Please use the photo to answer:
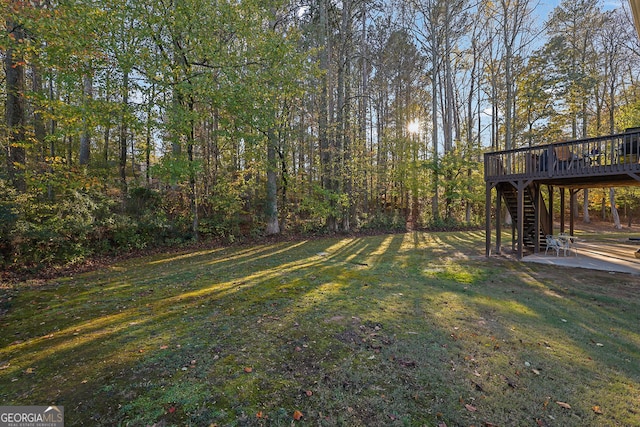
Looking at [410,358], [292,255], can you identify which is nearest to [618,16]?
[292,255]

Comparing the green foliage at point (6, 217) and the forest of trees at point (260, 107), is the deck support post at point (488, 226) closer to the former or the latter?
the forest of trees at point (260, 107)

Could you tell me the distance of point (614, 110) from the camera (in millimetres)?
19578

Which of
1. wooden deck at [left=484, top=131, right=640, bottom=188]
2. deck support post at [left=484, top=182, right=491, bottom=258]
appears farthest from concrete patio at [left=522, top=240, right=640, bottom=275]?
wooden deck at [left=484, top=131, right=640, bottom=188]

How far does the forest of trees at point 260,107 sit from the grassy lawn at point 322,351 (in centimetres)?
394

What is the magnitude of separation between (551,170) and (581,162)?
0.82 m

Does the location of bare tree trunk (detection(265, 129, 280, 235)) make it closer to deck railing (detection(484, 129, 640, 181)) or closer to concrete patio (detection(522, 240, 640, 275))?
deck railing (detection(484, 129, 640, 181))

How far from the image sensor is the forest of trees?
7301 millimetres

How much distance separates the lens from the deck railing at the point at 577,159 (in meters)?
7.12

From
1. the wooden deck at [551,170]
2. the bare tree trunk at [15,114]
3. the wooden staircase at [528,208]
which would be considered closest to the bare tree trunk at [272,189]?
the bare tree trunk at [15,114]

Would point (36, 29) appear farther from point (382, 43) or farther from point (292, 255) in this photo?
point (382, 43)

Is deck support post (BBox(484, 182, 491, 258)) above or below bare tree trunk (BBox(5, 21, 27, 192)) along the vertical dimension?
below

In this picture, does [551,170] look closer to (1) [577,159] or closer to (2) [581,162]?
(1) [577,159]

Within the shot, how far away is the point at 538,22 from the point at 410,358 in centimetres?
2365

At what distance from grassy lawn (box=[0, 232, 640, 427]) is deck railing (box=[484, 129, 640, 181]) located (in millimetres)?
2903
